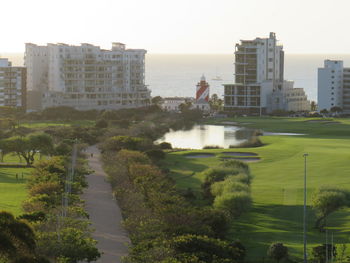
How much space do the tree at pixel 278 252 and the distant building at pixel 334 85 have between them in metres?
93.0

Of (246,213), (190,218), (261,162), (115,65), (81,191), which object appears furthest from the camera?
(115,65)

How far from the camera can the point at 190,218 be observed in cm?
3375

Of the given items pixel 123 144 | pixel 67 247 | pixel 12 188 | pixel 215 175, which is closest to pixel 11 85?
pixel 123 144

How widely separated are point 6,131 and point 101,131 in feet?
30.6

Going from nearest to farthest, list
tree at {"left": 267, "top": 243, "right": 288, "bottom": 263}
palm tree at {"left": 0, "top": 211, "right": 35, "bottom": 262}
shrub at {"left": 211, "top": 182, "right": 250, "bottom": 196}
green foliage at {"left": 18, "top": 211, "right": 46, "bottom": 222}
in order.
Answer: palm tree at {"left": 0, "top": 211, "right": 35, "bottom": 262}, tree at {"left": 267, "top": 243, "right": 288, "bottom": 263}, green foliage at {"left": 18, "top": 211, "right": 46, "bottom": 222}, shrub at {"left": 211, "top": 182, "right": 250, "bottom": 196}

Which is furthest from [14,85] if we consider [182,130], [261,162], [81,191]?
[81,191]

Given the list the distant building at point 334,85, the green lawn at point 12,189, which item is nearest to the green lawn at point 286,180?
the green lawn at point 12,189

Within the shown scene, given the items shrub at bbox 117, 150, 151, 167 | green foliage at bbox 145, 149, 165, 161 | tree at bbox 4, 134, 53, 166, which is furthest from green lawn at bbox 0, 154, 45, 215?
green foliage at bbox 145, 149, 165, 161

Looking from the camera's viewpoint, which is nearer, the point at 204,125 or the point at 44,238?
the point at 44,238

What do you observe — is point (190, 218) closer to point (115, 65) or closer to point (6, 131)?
point (6, 131)

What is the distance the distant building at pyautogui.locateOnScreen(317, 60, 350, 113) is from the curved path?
7367 cm

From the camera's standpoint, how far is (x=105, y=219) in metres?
38.2

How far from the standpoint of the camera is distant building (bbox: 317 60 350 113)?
400ft

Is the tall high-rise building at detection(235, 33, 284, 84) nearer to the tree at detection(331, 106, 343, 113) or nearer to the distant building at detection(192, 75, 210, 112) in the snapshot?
the distant building at detection(192, 75, 210, 112)
